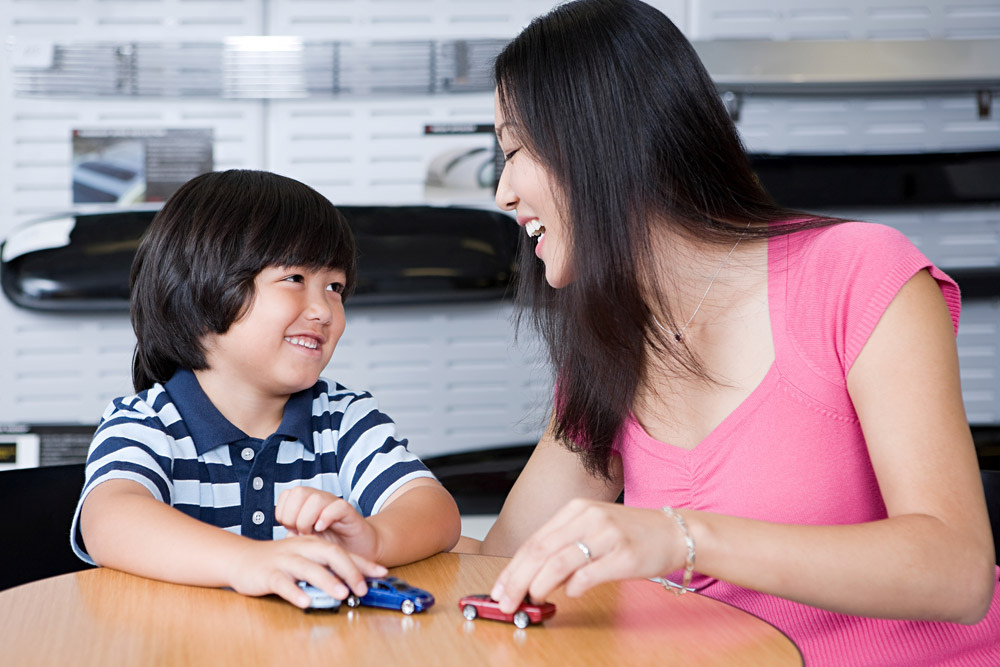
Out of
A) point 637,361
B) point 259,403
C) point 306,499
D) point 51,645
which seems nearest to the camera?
point 51,645

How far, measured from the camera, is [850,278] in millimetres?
762

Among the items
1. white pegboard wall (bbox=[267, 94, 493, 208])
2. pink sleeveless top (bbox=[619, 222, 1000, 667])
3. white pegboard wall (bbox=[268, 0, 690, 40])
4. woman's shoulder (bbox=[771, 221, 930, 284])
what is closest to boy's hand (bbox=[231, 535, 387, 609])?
pink sleeveless top (bbox=[619, 222, 1000, 667])

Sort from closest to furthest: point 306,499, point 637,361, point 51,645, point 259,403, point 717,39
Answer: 1. point 51,645
2. point 306,499
3. point 637,361
4. point 259,403
5. point 717,39

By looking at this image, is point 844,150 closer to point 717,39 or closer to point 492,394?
point 717,39

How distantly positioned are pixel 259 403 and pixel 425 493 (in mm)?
233

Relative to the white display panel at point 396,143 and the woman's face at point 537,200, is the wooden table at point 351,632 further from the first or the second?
the white display panel at point 396,143

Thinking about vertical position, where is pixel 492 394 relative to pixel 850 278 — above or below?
below

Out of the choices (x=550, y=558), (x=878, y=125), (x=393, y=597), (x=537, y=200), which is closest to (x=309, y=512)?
(x=393, y=597)

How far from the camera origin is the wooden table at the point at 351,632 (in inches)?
21.4

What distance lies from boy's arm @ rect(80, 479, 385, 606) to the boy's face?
206 mm

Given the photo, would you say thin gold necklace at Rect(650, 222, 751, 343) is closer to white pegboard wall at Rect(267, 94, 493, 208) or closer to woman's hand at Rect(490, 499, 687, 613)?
woman's hand at Rect(490, 499, 687, 613)

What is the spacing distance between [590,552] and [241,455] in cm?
49

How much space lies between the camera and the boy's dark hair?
0.98 metres

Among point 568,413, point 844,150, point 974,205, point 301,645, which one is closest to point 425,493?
point 568,413
